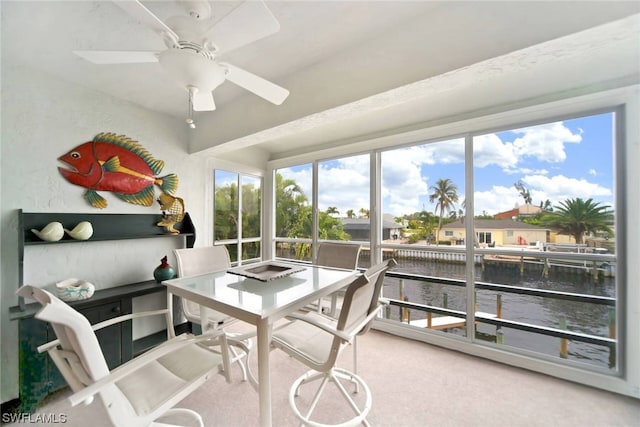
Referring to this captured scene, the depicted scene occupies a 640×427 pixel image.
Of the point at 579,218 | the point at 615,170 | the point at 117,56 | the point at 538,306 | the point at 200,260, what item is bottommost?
the point at 538,306

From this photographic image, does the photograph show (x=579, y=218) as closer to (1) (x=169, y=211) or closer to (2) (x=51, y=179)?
(1) (x=169, y=211)

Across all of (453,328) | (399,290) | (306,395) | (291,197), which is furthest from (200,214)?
(453,328)

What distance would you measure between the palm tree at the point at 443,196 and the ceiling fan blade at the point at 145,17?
2.65 m

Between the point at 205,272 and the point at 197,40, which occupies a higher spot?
the point at 197,40

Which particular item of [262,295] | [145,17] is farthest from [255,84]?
[262,295]

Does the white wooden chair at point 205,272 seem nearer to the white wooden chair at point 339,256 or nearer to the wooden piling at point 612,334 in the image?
the white wooden chair at point 339,256

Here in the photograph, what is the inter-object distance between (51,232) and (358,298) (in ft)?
7.88

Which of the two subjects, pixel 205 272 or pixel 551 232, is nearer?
pixel 551 232

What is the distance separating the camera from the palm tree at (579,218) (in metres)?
1.98

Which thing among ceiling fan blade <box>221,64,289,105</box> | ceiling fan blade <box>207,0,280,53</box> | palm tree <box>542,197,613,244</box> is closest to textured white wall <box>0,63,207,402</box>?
ceiling fan blade <box>221,64,289,105</box>

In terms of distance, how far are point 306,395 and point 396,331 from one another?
1.42 metres

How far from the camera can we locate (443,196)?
2688 mm

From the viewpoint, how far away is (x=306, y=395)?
1804mm

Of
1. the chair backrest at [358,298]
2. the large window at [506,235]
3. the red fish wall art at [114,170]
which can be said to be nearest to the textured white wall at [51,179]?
the red fish wall art at [114,170]
